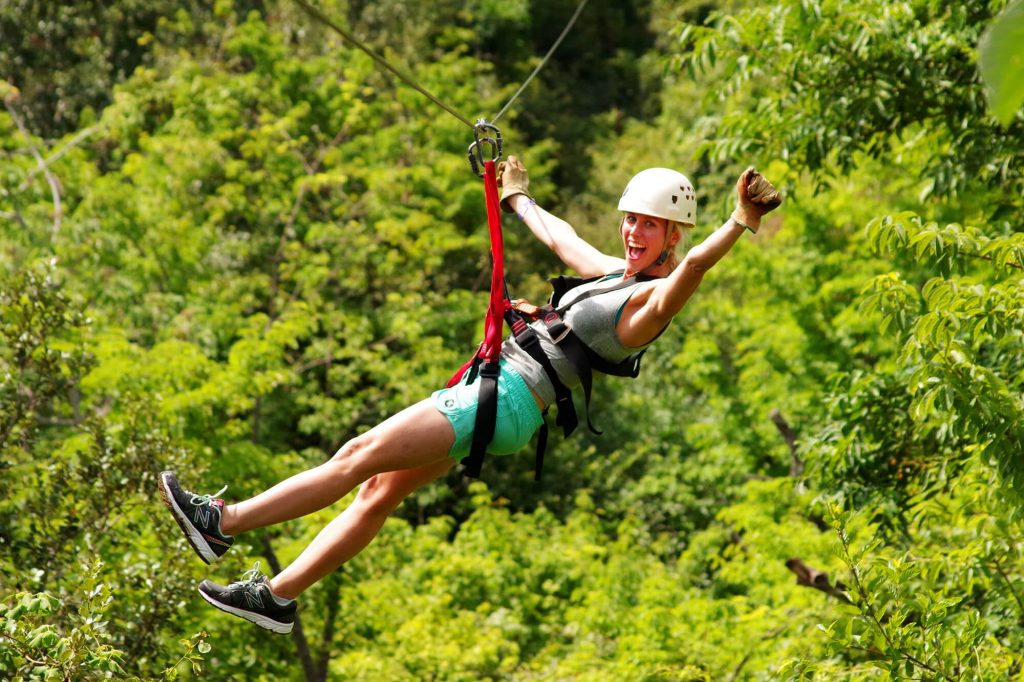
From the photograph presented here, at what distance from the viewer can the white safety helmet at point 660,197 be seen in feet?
11.7

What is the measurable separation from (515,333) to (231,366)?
20.5 feet

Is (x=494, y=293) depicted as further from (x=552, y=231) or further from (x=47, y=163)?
(x=47, y=163)

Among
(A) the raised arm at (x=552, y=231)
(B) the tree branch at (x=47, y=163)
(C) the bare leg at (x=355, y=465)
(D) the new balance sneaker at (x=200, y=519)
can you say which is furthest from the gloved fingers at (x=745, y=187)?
(B) the tree branch at (x=47, y=163)

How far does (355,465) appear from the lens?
10.8ft

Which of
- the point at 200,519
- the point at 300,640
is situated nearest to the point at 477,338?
the point at 300,640

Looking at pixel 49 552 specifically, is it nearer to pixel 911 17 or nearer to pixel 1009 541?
pixel 1009 541

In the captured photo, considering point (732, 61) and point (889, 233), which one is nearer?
point (889, 233)

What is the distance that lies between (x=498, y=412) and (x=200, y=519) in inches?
35.2

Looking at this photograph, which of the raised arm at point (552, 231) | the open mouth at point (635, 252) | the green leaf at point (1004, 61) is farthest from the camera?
the raised arm at point (552, 231)

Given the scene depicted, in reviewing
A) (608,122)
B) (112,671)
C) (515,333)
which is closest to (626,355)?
(515,333)

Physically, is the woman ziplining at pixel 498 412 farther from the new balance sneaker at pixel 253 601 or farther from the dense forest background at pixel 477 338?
the dense forest background at pixel 477 338

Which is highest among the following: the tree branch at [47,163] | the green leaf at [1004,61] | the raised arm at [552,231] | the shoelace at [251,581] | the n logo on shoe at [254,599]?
the tree branch at [47,163]

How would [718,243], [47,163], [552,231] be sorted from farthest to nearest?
[47,163] → [552,231] → [718,243]

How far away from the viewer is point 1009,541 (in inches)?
189
